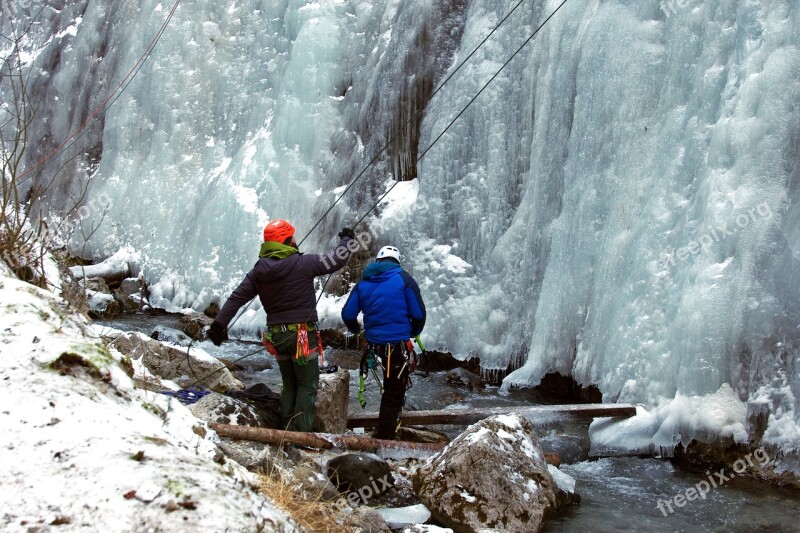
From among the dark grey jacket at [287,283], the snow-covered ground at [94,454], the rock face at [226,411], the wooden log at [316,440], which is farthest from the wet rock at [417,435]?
the snow-covered ground at [94,454]

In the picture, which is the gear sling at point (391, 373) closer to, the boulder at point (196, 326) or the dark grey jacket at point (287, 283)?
the dark grey jacket at point (287, 283)

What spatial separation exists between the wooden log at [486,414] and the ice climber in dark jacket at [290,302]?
121 centimetres

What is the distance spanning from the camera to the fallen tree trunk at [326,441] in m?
4.91

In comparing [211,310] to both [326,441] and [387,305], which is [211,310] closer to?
[387,305]

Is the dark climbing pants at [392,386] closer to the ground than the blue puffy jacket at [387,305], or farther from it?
closer to the ground

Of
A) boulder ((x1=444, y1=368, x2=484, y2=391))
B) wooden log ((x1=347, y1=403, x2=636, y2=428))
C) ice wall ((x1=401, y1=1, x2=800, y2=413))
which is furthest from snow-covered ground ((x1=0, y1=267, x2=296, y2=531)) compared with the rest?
boulder ((x1=444, y1=368, x2=484, y2=391))

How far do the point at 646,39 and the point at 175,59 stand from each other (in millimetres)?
12109

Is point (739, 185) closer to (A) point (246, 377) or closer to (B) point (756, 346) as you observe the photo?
(B) point (756, 346)

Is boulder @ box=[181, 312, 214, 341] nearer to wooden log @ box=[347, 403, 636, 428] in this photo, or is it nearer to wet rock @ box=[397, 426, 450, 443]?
wooden log @ box=[347, 403, 636, 428]

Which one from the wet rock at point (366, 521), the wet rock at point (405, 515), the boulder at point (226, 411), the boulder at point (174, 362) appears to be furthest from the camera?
the boulder at point (174, 362)

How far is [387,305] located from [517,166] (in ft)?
16.8

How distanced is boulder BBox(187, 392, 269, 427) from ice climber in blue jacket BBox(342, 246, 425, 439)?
0.98 meters

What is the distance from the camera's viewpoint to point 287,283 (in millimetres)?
5438

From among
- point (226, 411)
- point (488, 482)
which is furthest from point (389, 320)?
point (488, 482)
